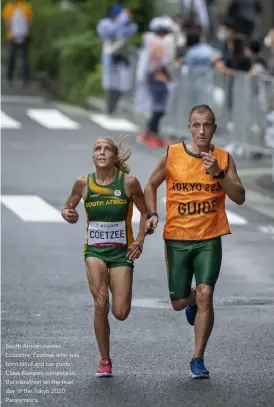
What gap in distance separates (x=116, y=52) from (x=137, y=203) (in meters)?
20.9

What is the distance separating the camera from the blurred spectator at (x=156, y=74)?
26078 mm

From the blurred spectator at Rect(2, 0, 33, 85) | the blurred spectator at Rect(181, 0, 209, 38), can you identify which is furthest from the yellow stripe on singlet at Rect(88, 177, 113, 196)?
the blurred spectator at Rect(2, 0, 33, 85)

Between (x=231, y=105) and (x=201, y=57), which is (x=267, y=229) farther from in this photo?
(x=201, y=57)

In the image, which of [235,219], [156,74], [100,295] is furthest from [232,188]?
[156,74]

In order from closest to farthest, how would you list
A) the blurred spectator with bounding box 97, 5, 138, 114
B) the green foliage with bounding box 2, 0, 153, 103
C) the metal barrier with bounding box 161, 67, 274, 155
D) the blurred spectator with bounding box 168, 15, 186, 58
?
the metal barrier with bounding box 161, 67, 274, 155
the blurred spectator with bounding box 168, 15, 186, 58
the blurred spectator with bounding box 97, 5, 138, 114
the green foliage with bounding box 2, 0, 153, 103

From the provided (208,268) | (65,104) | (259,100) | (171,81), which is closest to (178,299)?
(208,268)

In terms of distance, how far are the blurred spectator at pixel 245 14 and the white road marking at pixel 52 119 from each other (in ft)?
15.3

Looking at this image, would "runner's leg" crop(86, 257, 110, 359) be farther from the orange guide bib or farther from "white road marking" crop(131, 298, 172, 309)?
"white road marking" crop(131, 298, 172, 309)

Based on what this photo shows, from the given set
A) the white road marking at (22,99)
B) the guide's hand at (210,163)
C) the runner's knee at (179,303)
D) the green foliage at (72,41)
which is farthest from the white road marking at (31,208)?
the white road marking at (22,99)

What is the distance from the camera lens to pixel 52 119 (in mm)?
30312

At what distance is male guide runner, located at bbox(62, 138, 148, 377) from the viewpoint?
954cm

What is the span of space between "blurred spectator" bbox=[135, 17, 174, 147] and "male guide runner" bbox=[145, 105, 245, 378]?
1604cm

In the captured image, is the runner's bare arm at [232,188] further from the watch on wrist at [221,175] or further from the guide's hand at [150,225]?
the guide's hand at [150,225]

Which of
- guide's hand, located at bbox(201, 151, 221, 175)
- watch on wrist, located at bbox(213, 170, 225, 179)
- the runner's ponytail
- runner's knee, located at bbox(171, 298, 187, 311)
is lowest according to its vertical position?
runner's knee, located at bbox(171, 298, 187, 311)
